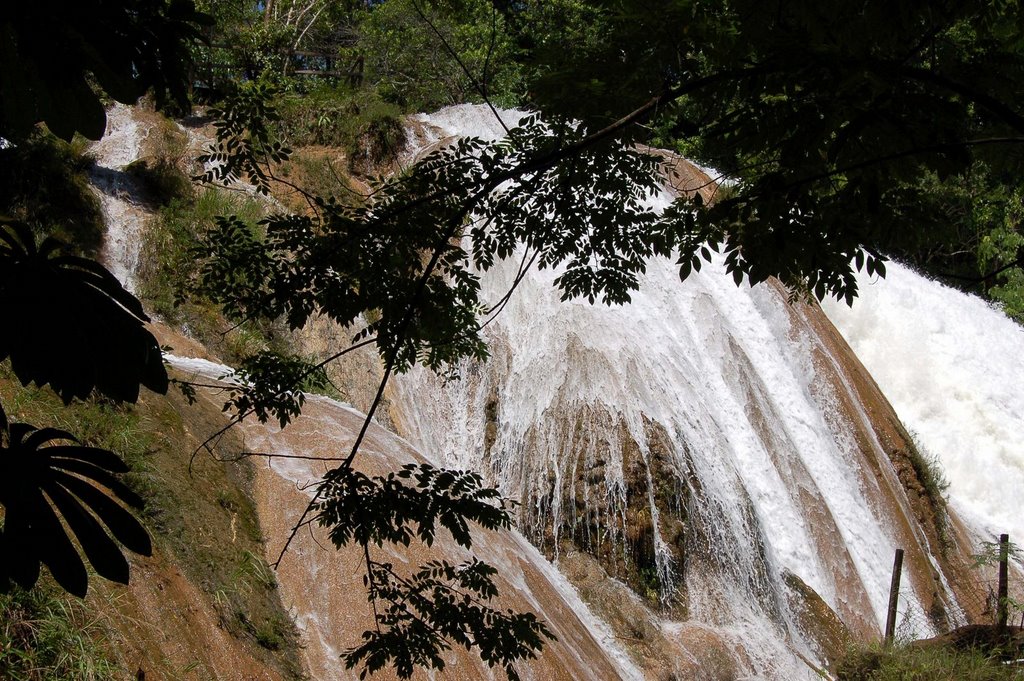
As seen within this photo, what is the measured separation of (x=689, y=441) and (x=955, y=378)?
775 cm

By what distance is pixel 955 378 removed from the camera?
47.2 feet

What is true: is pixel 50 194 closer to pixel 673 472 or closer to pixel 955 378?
pixel 673 472

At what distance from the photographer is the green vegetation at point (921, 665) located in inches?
249

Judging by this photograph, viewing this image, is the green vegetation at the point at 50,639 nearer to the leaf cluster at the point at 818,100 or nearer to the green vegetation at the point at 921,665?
the leaf cluster at the point at 818,100

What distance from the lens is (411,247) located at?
3.50 meters

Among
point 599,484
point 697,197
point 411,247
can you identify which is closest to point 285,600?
point 411,247

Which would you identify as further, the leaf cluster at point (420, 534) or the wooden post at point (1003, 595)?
the wooden post at point (1003, 595)

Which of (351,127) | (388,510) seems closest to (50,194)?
(351,127)

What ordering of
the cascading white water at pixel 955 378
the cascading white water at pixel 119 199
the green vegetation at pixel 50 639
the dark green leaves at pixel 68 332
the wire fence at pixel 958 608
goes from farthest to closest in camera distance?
the cascading white water at pixel 955 378
the wire fence at pixel 958 608
the cascading white water at pixel 119 199
the green vegetation at pixel 50 639
the dark green leaves at pixel 68 332

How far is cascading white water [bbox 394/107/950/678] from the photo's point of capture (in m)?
8.30

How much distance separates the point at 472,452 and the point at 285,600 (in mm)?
4595

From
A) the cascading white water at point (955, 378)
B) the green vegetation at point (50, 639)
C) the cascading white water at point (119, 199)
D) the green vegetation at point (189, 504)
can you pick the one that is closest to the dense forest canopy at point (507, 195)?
the green vegetation at point (50, 639)

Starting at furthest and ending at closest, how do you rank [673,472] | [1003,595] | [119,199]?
1. [119,199]
2. [673,472]
3. [1003,595]

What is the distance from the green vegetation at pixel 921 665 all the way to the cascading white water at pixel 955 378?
617 centimetres
